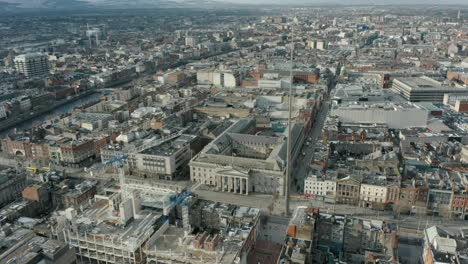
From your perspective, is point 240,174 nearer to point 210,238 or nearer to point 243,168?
point 243,168

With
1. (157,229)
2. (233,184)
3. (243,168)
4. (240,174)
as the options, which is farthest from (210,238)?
(243,168)

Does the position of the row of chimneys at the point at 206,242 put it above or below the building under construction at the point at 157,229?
above

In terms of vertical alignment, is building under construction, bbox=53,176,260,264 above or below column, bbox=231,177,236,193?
above

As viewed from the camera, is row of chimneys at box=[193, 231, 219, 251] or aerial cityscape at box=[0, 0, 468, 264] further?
aerial cityscape at box=[0, 0, 468, 264]

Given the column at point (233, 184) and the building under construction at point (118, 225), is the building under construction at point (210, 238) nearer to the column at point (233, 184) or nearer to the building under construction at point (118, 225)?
the building under construction at point (118, 225)

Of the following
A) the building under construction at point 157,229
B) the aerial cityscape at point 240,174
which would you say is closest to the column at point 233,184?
the aerial cityscape at point 240,174

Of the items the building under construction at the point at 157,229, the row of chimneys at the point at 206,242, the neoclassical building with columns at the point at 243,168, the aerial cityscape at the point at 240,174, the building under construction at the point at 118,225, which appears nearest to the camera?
the row of chimneys at the point at 206,242

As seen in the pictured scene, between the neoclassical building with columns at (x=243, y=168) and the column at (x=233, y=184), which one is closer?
the neoclassical building with columns at (x=243, y=168)

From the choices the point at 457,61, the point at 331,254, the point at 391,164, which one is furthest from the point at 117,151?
the point at 457,61

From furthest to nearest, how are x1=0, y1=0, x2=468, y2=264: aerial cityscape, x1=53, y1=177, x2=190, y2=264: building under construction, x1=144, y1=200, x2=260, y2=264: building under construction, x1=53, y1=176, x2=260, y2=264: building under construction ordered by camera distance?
x1=0, y1=0, x2=468, y2=264: aerial cityscape → x1=53, y1=177, x2=190, y2=264: building under construction → x1=53, y1=176, x2=260, y2=264: building under construction → x1=144, y1=200, x2=260, y2=264: building under construction

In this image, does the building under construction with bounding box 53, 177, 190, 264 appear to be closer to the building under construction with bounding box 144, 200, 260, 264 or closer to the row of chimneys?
the building under construction with bounding box 144, 200, 260, 264

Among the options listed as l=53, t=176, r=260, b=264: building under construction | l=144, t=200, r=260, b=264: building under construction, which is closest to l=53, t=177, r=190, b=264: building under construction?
l=53, t=176, r=260, b=264: building under construction

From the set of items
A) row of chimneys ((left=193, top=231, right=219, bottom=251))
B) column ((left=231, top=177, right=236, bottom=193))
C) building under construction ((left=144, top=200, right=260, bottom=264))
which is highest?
row of chimneys ((left=193, top=231, right=219, bottom=251))
